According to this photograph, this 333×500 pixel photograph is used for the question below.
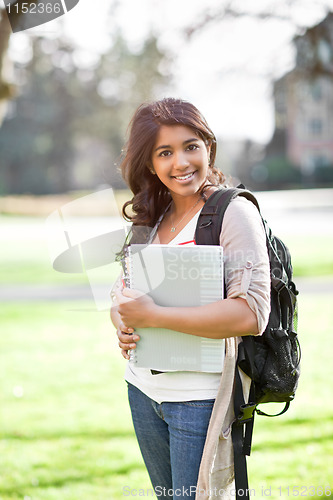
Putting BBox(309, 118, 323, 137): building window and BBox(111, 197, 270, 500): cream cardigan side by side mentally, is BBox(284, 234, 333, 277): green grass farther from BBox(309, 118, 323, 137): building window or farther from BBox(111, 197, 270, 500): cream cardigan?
BBox(309, 118, 323, 137): building window

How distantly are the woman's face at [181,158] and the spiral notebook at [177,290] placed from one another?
0.98ft

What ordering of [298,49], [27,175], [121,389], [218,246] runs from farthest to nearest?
[27,175] → [298,49] → [121,389] → [218,246]

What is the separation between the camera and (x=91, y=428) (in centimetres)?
434

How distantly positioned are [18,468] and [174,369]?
Answer: 2314mm

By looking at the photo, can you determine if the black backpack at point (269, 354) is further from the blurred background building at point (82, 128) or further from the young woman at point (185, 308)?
the blurred background building at point (82, 128)

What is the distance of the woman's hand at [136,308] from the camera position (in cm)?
175

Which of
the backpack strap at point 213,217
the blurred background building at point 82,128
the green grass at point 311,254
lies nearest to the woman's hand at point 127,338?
the backpack strap at point 213,217

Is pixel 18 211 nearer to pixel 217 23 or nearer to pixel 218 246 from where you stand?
pixel 217 23

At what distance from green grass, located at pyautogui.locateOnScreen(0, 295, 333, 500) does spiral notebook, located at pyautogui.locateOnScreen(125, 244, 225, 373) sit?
0.40 m

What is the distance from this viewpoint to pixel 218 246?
1682 millimetres

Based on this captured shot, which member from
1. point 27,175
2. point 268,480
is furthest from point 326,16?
point 27,175

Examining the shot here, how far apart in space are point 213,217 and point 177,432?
668 millimetres

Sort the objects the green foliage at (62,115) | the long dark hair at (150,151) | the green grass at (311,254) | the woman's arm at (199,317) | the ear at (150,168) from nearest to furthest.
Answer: the woman's arm at (199,317), the long dark hair at (150,151), the ear at (150,168), the green grass at (311,254), the green foliage at (62,115)

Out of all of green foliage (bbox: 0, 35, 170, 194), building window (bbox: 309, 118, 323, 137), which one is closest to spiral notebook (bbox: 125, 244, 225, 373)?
green foliage (bbox: 0, 35, 170, 194)
